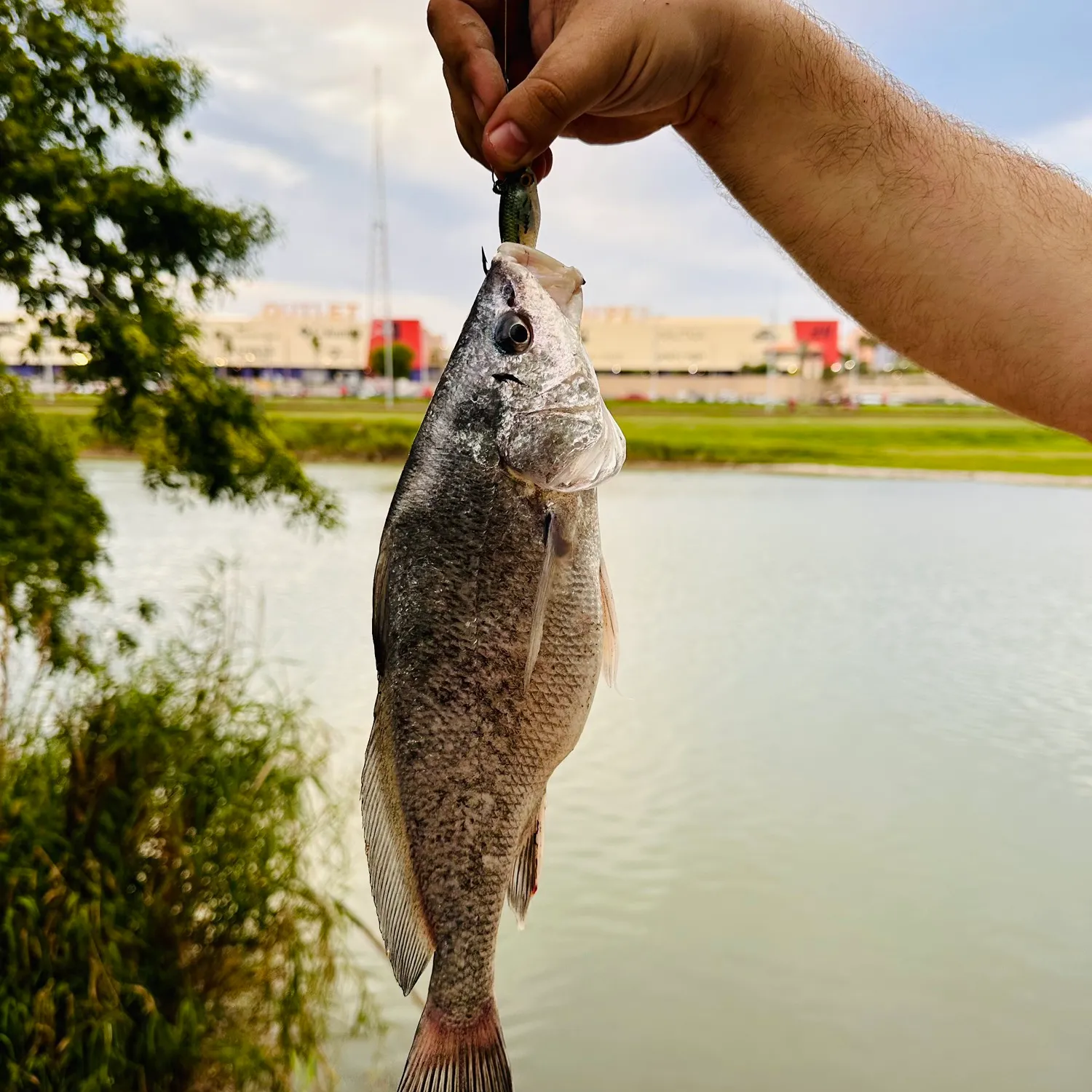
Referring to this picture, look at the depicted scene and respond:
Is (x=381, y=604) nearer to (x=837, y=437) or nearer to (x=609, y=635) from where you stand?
(x=609, y=635)

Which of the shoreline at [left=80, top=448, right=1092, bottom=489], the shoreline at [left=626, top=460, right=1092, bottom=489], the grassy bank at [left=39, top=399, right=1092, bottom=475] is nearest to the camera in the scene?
the shoreline at [left=80, top=448, right=1092, bottom=489]

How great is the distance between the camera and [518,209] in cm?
106

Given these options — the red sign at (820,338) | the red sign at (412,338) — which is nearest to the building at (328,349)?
the red sign at (412,338)

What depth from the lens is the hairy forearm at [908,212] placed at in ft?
4.40

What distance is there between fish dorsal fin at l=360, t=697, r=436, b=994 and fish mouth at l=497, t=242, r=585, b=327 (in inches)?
19.9

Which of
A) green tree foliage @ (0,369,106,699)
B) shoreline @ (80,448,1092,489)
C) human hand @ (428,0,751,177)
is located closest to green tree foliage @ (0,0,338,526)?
green tree foliage @ (0,369,106,699)

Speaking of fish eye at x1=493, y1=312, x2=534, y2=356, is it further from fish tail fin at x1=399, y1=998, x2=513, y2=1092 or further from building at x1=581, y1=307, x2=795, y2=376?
building at x1=581, y1=307, x2=795, y2=376

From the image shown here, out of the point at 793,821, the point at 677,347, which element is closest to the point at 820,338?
the point at 677,347

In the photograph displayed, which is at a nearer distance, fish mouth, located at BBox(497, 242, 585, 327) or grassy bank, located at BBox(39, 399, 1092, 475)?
fish mouth, located at BBox(497, 242, 585, 327)

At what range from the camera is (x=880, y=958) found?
6.32m

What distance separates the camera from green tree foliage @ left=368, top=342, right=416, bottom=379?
2719 cm

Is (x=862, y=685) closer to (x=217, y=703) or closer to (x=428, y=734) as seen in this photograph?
(x=217, y=703)

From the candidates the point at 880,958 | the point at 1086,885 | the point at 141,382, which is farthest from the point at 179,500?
the point at 1086,885

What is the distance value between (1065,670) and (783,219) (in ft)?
34.6
